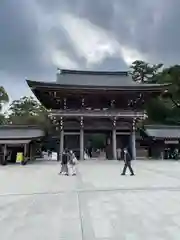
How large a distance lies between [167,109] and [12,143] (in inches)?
1198

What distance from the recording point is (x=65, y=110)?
2895 cm

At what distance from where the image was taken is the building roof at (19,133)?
28.3 meters

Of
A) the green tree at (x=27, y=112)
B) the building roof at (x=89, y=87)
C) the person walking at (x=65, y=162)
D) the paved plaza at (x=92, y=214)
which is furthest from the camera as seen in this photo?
the green tree at (x=27, y=112)

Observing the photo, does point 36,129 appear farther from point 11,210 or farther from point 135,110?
point 11,210

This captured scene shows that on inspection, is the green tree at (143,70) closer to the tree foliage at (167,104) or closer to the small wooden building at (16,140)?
the tree foliage at (167,104)

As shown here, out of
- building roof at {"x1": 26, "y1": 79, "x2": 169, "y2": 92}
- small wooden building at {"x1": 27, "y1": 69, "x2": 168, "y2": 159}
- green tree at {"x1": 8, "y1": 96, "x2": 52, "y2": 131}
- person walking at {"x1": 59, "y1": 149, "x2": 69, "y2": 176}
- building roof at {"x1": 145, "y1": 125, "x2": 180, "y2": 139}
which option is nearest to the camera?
person walking at {"x1": 59, "y1": 149, "x2": 69, "y2": 176}

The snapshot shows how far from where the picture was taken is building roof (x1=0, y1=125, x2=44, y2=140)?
93.0 ft

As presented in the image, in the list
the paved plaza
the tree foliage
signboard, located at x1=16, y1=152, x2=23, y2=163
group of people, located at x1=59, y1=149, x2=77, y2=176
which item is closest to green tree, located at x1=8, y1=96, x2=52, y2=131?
the tree foliage

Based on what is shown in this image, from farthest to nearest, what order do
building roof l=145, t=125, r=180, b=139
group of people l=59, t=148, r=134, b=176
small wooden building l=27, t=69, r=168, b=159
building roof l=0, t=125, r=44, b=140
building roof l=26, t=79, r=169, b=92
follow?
building roof l=145, t=125, r=180, b=139 → small wooden building l=27, t=69, r=168, b=159 → building roof l=0, t=125, r=44, b=140 → building roof l=26, t=79, r=169, b=92 → group of people l=59, t=148, r=134, b=176

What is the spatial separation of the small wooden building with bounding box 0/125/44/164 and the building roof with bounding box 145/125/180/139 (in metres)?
11.9

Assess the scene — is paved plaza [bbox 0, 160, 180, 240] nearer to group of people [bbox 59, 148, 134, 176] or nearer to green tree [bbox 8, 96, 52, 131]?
group of people [bbox 59, 148, 134, 176]

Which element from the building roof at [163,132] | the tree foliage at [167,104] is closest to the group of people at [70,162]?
the building roof at [163,132]

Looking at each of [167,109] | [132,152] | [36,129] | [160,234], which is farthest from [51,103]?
[160,234]

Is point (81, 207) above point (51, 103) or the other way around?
the other way around
